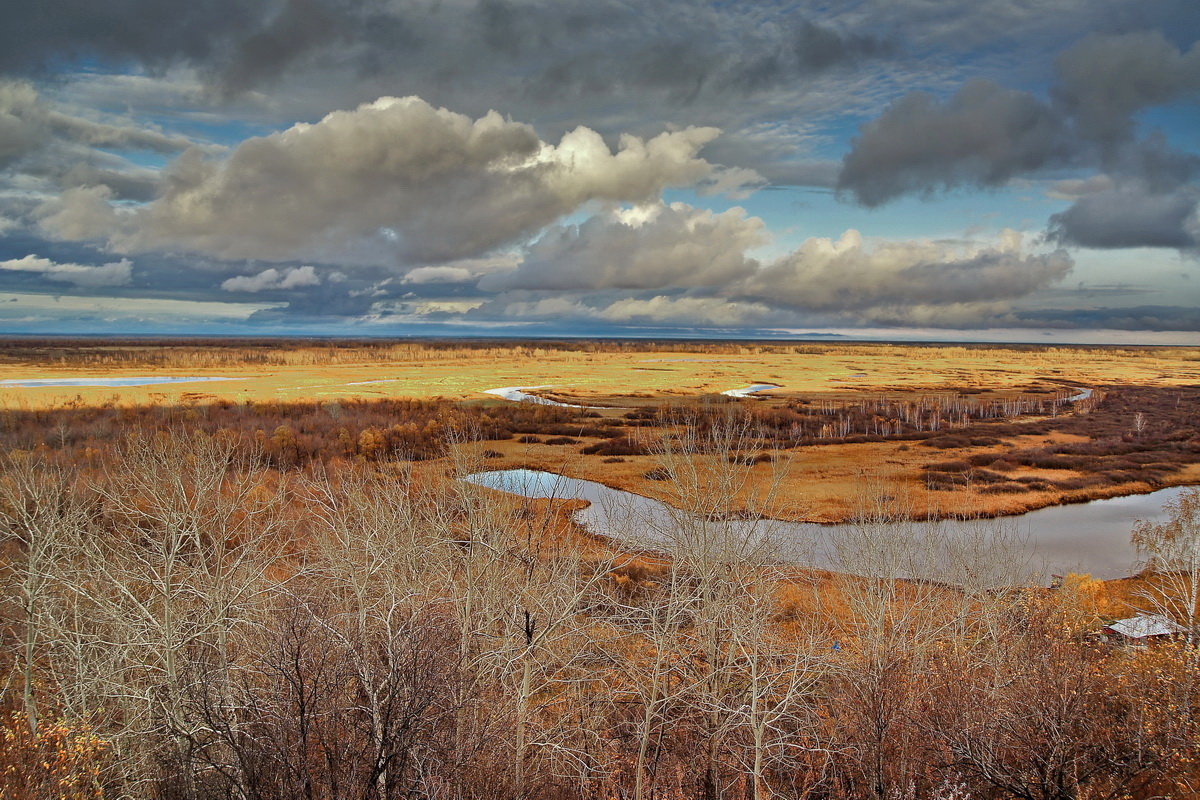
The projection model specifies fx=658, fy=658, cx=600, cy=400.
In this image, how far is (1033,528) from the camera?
40000 millimetres

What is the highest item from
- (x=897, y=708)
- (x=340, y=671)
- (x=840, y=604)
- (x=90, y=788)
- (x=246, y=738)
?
(x=340, y=671)

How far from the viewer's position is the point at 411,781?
11.7 meters

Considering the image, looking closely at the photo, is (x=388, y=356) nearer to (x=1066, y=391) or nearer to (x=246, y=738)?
(x=1066, y=391)

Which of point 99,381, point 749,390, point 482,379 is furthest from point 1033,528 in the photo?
point 99,381

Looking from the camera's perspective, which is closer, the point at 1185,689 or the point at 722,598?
the point at 1185,689

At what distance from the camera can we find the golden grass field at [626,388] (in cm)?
4700

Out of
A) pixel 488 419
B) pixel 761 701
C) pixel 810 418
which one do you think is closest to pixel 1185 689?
pixel 761 701

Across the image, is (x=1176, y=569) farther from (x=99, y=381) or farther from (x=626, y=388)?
(x=99, y=381)

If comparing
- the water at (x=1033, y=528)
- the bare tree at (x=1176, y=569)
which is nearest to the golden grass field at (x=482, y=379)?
the water at (x=1033, y=528)

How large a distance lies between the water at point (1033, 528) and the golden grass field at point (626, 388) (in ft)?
4.17

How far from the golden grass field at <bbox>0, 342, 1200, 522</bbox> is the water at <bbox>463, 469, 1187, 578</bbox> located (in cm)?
127

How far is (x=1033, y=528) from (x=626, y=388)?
77.2m

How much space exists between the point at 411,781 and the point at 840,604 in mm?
22130

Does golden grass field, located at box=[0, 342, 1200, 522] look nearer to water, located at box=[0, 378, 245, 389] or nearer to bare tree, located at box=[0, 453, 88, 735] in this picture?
water, located at box=[0, 378, 245, 389]
